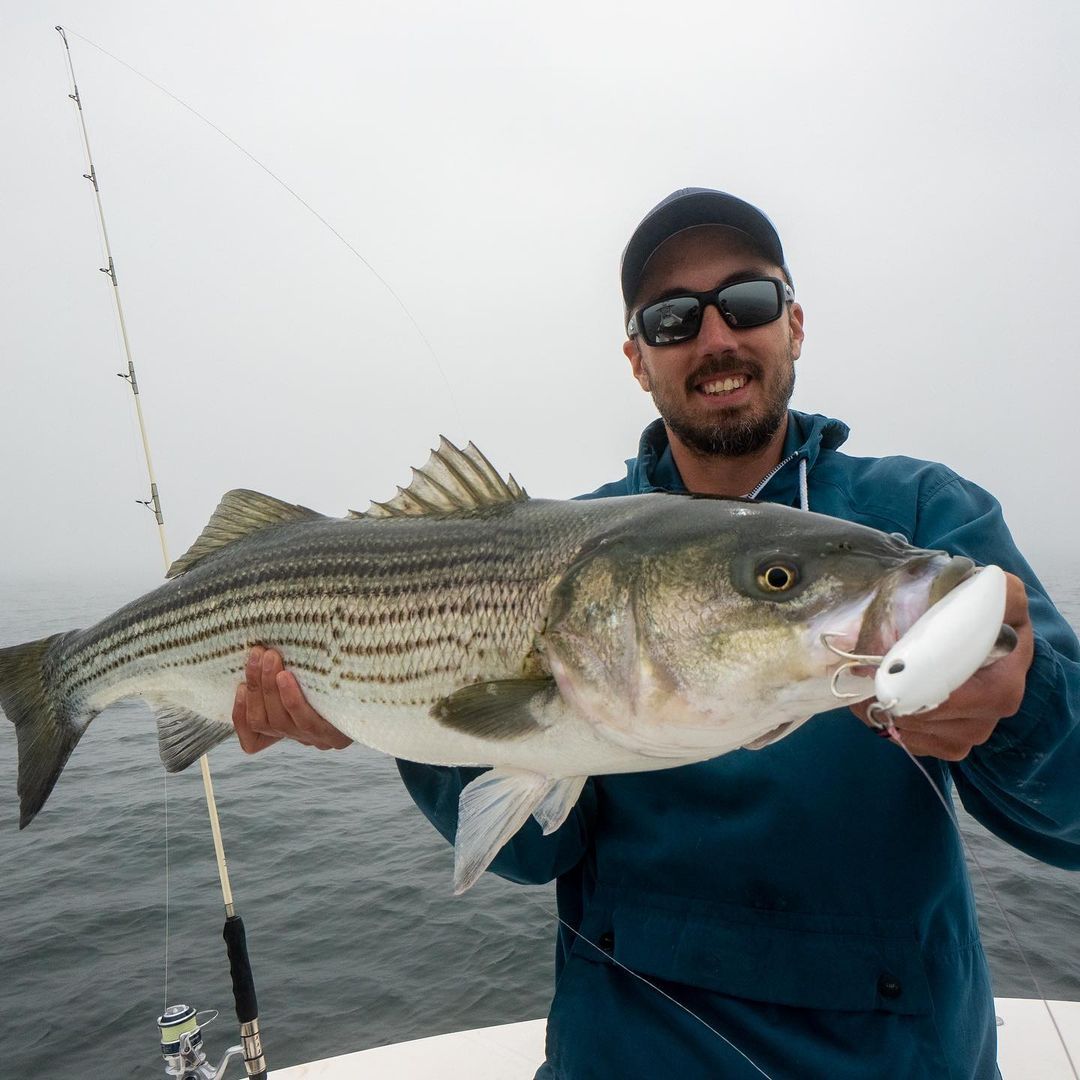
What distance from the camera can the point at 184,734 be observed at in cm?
328

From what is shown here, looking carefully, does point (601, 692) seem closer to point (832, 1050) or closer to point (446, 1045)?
point (832, 1050)


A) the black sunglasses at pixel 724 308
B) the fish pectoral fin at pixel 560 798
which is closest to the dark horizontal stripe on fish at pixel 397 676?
the fish pectoral fin at pixel 560 798

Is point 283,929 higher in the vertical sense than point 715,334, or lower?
lower

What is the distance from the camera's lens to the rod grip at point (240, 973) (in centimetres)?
400

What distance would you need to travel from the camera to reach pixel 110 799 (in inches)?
499

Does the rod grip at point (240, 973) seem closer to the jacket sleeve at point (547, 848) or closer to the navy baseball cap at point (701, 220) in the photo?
the jacket sleeve at point (547, 848)

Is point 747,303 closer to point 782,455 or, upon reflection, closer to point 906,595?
point 782,455

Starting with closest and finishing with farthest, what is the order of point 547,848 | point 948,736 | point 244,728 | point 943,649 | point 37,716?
point 943,649, point 948,736, point 547,848, point 244,728, point 37,716

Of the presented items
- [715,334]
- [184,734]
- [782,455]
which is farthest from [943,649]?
[184,734]

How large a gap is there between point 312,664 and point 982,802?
2219mm

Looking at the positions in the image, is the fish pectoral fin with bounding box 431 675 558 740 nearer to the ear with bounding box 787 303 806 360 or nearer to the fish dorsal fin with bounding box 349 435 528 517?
the fish dorsal fin with bounding box 349 435 528 517

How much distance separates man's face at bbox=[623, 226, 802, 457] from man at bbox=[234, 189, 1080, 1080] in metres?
0.43

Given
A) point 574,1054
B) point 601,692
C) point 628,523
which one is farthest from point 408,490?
point 574,1054

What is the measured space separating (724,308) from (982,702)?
2.02 metres
